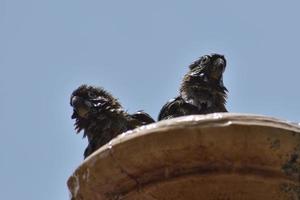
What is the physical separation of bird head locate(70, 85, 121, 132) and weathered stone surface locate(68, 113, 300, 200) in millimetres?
1877

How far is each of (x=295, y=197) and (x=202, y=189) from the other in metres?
0.59

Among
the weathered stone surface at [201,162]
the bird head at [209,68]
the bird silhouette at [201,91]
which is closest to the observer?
the weathered stone surface at [201,162]

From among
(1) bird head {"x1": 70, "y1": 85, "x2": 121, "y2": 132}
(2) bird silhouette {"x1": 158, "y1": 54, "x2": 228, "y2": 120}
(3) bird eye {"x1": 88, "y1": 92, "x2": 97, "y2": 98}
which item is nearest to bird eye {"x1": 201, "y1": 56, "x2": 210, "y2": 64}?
(2) bird silhouette {"x1": 158, "y1": 54, "x2": 228, "y2": 120}

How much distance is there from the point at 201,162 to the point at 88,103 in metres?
2.38

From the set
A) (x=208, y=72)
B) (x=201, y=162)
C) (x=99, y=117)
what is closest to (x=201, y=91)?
(x=208, y=72)

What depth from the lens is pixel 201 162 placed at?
6.75 meters

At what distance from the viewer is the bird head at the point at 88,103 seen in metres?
8.88

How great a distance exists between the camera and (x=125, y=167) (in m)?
6.80

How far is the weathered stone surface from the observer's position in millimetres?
6605

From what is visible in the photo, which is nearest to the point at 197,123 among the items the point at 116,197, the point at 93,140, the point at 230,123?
the point at 230,123

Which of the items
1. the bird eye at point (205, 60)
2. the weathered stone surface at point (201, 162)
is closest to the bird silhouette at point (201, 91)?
the bird eye at point (205, 60)

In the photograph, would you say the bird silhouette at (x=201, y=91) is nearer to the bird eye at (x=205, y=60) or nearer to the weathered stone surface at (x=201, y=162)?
the bird eye at (x=205, y=60)

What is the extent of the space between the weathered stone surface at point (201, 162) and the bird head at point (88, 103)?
188cm

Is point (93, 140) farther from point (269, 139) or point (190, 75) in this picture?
point (269, 139)
